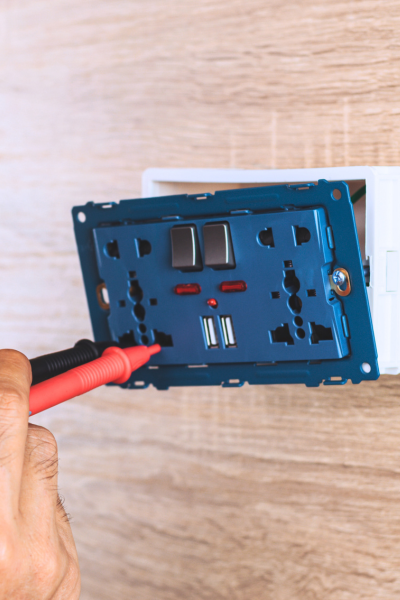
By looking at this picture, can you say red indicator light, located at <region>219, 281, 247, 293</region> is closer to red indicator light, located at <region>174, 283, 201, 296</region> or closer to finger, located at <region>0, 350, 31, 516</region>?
red indicator light, located at <region>174, 283, 201, 296</region>

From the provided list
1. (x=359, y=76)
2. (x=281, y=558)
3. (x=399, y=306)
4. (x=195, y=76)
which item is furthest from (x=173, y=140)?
(x=281, y=558)

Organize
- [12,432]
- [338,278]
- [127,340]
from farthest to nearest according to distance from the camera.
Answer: [127,340], [338,278], [12,432]

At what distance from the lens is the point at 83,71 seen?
0.65m

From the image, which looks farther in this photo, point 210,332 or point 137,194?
point 137,194

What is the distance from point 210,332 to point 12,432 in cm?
20

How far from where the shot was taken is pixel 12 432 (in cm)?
30

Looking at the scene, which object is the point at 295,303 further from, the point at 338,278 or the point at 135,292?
the point at 135,292

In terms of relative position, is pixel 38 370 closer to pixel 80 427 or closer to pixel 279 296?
pixel 279 296

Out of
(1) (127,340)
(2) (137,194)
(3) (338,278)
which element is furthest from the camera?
(2) (137,194)

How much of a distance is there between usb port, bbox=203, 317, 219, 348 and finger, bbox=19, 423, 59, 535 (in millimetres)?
163

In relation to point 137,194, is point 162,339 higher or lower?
lower

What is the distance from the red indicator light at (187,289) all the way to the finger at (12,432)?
6.7 inches

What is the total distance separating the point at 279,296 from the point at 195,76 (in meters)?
0.29

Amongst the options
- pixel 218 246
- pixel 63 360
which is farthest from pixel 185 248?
pixel 63 360
